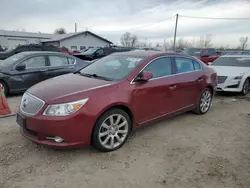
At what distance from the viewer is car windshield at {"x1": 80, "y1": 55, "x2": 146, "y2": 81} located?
12.6 ft

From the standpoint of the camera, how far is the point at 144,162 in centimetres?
323

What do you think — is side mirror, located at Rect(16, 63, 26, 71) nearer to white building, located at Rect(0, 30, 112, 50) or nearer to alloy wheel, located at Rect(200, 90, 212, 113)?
alloy wheel, located at Rect(200, 90, 212, 113)

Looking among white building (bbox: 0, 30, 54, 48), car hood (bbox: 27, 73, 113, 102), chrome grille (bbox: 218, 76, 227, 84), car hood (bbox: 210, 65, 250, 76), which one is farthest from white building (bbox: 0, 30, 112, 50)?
car hood (bbox: 27, 73, 113, 102)

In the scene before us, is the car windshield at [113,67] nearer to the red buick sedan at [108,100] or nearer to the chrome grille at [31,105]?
the red buick sedan at [108,100]

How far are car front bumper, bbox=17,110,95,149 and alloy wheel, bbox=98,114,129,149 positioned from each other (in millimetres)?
257

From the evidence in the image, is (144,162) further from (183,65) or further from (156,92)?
(183,65)

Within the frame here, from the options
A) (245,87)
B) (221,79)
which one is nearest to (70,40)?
(221,79)

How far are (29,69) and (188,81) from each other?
490cm

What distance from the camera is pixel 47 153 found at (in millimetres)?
3385

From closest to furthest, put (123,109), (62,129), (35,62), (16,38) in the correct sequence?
(62,129) < (123,109) < (35,62) < (16,38)

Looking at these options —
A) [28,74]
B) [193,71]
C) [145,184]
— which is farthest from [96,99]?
[28,74]

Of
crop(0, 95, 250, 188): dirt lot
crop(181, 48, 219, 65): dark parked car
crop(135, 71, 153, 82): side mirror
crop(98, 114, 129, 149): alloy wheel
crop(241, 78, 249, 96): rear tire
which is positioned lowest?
crop(0, 95, 250, 188): dirt lot

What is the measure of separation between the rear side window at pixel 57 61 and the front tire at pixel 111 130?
4.71m

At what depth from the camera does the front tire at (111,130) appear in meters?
3.27
